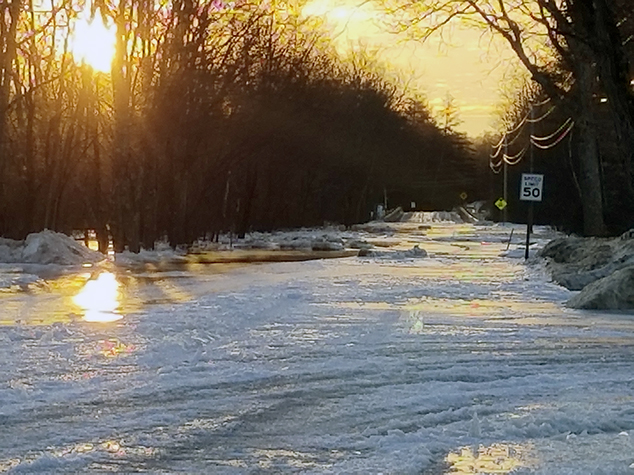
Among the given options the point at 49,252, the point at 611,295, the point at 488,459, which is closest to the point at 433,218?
the point at 49,252

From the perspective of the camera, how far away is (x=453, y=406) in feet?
24.9

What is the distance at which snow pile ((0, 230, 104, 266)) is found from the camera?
1059 inches

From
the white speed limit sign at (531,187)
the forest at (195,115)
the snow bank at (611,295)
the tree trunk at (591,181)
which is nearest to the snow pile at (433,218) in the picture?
the forest at (195,115)

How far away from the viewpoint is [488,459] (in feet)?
19.6

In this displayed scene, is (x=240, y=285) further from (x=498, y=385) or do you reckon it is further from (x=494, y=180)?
(x=494, y=180)

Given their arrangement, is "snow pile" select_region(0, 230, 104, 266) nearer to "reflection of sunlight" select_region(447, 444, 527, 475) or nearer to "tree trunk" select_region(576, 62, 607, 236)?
"tree trunk" select_region(576, 62, 607, 236)

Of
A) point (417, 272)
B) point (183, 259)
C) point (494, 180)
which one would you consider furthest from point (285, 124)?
point (494, 180)

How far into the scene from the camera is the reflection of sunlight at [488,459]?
18.8 feet

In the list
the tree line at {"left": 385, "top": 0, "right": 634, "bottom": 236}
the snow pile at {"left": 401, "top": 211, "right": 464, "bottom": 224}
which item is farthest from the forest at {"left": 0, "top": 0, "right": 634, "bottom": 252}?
the snow pile at {"left": 401, "top": 211, "right": 464, "bottom": 224}

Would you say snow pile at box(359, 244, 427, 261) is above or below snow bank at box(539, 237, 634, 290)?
below

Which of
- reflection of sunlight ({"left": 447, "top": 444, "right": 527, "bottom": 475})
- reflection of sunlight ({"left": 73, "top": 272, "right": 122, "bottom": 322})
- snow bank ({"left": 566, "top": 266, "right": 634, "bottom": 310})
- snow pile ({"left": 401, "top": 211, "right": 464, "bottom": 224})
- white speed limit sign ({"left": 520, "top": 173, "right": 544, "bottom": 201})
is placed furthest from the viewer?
snow pile ({"left": 401, "top": 211, "right": 464, "bottom": 224})

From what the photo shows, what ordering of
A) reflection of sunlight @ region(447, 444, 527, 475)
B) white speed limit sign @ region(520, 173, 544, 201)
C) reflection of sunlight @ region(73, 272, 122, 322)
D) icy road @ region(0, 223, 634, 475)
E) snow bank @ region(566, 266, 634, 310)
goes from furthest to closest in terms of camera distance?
white speed limit sign @ region(520, 173, 544, 201), snow bank @ region(566, 266, 634, 310), reflection of sunlight @ region(73, 272, 122, 322), icy road @ region(0, 223, 634, 475), reflection of sunlight @ region(447, 444, 527, 475)

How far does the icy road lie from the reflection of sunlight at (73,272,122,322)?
0.20ft

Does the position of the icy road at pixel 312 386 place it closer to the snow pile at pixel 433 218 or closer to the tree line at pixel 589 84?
the tree line at pixel 589 84
